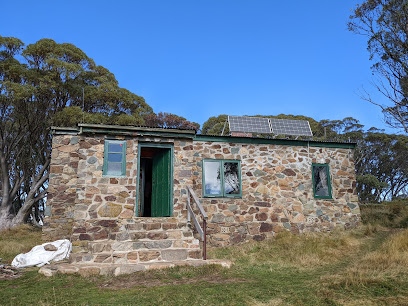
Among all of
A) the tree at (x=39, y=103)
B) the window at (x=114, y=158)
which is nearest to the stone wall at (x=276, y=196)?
the window at (x=114, y=158)

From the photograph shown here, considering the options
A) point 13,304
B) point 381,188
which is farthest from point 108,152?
point 381,188

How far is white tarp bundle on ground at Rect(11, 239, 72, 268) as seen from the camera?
799 cm

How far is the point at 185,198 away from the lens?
29.7ft

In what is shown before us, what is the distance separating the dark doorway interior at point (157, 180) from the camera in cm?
927

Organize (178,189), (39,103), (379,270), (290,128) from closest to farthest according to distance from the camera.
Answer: (379,270), (178,189), (290,128), (39,103)

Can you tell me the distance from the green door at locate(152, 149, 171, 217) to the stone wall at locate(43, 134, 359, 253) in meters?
0.26

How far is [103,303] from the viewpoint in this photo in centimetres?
491

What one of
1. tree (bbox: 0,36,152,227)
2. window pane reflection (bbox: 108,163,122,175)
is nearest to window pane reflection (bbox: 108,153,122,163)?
window pane reflection (bbox: 108,163,122,175)

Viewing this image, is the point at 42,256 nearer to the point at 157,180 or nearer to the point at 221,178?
the point at 157,180

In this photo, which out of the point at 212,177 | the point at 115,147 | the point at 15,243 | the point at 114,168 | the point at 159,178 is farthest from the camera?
the point at 15,243

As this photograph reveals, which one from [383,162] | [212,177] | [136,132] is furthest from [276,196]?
[383,162]

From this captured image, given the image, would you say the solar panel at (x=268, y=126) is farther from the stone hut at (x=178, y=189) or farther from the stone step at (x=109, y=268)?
the stone step at (x=109, y=268)

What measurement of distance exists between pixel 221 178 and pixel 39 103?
37.4 feet

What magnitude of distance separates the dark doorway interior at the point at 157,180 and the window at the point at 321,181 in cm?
522
